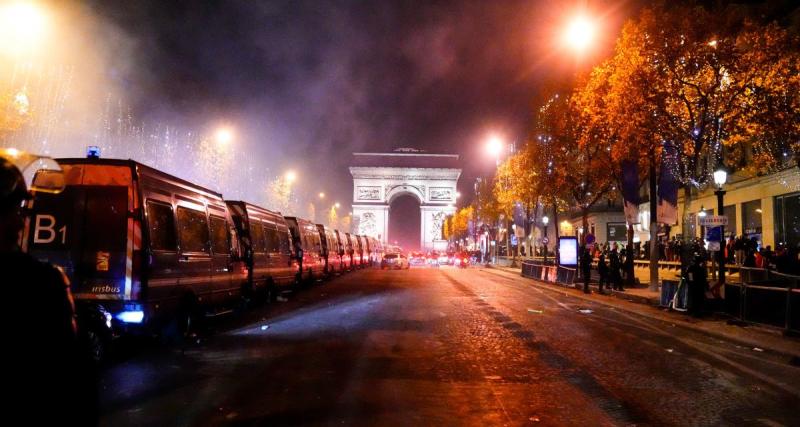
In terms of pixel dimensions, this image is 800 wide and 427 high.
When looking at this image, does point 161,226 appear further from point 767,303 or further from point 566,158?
point 566,158

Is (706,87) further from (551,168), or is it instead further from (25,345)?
(25,345)

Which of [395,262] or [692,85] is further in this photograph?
[395,262]

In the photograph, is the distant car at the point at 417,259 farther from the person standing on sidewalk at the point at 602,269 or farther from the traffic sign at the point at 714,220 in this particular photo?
the traffic sign at the point at 714,220

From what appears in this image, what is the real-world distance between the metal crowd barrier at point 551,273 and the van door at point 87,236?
76.2 feet

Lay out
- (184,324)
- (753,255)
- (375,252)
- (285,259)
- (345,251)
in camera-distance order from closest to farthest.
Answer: (184,324) < (285,259) < (753,255) < (345,251) < (375,252)

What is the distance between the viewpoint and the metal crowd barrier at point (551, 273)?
29.0 meters

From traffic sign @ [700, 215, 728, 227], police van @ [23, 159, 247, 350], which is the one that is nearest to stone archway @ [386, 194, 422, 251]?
traffic sign @ [700, 215, 728, 227]

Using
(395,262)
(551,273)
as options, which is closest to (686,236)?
(551,273)

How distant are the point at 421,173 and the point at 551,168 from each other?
74.1 meters

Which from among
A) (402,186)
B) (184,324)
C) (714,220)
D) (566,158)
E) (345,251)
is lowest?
(184,324)

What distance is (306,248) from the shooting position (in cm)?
2472

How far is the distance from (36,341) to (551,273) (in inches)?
1242

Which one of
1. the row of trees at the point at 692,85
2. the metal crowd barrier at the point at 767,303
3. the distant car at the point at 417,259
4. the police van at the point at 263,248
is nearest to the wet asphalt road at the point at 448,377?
the metal crowd barrier at the point at 767,303

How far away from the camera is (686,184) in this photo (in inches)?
730
